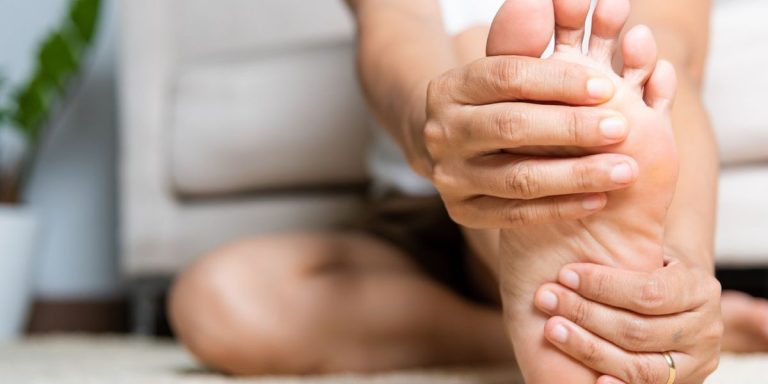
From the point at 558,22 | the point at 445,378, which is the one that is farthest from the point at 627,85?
the point at 445,378

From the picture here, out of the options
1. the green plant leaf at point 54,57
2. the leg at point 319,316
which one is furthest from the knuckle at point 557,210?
the green plant leaf at point 54,57

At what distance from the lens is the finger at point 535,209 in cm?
48

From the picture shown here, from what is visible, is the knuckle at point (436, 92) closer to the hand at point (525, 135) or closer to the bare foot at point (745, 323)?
the hand at point (525, 135)

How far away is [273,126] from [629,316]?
953 mm

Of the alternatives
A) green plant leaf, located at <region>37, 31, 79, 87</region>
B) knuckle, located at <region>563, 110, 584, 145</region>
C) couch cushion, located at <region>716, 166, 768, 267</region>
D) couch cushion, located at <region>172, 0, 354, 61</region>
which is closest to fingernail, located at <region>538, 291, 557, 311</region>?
knuckle, located at <region>563, 110, 584, 145</region>

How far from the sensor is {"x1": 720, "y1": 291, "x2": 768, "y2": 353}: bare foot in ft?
2.64

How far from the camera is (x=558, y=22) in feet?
1.55

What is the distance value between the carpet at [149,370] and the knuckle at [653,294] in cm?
20

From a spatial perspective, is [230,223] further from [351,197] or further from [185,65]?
[185,65]

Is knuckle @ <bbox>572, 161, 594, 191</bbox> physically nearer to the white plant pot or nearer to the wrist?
the wrist

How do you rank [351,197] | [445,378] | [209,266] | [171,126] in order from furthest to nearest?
[171,126], [351,197], [209,266], [445,378]

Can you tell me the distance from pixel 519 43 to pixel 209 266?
1.58ft

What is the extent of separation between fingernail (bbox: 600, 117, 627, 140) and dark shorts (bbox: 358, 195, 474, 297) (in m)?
0.45

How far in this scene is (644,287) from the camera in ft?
1.58
